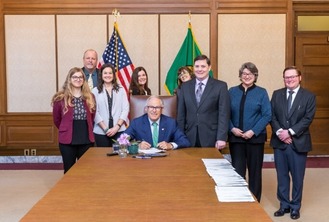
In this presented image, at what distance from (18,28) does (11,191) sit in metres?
2.95

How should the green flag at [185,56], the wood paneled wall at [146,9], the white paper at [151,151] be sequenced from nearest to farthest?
the white paper at [151,151] < the green flag at [185,56] < the wood paneled wall at [146,9]

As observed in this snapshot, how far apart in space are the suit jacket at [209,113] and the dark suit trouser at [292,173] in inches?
24.4

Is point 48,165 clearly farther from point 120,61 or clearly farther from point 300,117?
point 300,117

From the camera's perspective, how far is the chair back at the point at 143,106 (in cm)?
468

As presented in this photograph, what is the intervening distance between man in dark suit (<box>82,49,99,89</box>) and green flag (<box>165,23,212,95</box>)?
1.72m

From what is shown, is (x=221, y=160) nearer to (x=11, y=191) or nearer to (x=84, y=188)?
(x=84, y=188)

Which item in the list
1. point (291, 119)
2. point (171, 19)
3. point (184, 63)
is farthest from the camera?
point (171, 19)

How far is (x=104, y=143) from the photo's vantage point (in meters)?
4.91

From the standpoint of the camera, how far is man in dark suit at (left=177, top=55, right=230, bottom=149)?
14.4 feet

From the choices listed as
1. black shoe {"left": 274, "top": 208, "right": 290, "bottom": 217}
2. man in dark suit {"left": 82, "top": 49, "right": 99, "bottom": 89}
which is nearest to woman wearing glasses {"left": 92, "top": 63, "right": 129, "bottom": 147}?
man in dark suit {"left": 82, "top": 49, "right": 99, "bottom": 89}

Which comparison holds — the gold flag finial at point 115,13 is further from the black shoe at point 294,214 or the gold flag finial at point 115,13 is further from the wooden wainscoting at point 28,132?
the black shoe at point 294,214

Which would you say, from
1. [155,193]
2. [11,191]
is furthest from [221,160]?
[11,191]

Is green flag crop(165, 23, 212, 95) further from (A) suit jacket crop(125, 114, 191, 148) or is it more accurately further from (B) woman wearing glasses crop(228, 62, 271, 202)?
(A) suit jacket crop(125, 114, 191, 148)

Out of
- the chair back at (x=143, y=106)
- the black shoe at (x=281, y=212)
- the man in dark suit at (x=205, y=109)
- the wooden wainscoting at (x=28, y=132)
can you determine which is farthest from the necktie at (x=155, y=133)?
the wooden wainscoting at (x=28, y=132)
